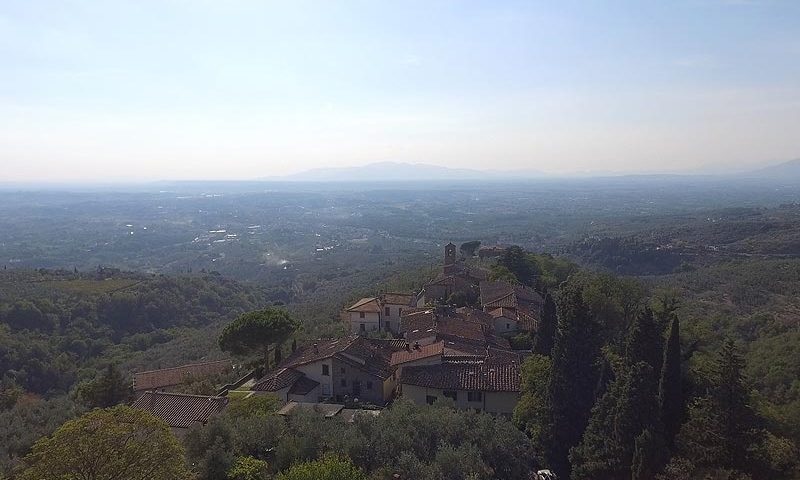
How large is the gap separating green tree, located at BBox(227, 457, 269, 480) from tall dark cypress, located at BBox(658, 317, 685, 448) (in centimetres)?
1107

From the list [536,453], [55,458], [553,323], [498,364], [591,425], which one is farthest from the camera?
[553,323]

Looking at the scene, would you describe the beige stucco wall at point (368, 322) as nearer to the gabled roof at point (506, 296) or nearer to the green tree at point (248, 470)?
the gabled roof at point (506, 296)

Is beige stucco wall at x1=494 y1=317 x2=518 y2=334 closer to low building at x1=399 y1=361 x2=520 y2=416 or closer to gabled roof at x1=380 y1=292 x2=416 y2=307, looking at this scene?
gabled roof at x1=380 y1=292 x2=416 y2=307

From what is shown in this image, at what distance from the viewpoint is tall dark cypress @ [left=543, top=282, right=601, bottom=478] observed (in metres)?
17.7

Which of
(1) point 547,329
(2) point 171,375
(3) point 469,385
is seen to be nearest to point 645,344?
(3) point 469,385

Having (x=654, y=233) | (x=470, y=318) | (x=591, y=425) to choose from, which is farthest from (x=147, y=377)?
(x=654, y=233)

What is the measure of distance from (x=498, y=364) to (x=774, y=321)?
3206cm

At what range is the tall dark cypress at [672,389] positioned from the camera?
1598cm

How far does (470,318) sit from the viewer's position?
3366 cm

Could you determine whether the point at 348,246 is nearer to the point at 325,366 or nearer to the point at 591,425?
the point at 325,366

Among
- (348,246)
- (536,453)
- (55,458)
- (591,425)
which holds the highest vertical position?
(55,458)

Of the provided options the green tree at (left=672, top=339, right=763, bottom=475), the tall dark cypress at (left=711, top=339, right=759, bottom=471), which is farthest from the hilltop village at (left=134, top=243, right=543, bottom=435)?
the tall dark cypress at (left=711, top=339, right=759, bottom=471)

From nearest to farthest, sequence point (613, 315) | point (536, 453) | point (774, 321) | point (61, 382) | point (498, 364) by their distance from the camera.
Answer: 1. point (536, 453)
2. point (498, 364)
3. point (613, 315)
4. point (774, 321)
5. point (61, 382)

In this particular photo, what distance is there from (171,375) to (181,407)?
12416 millimetres
